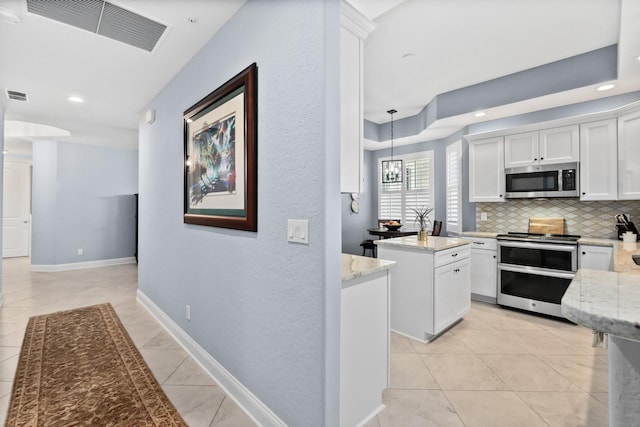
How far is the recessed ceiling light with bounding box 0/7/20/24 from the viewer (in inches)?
79.9

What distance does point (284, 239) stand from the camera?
163cm

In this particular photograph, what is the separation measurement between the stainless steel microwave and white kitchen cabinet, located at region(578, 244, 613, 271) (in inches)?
26.3

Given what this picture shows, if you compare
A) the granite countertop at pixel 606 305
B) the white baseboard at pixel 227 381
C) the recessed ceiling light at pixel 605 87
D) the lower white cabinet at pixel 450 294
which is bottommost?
the white baseboard at pixel 227 381

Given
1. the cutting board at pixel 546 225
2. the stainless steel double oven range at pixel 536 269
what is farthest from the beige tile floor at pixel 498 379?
the cutting board at pixel 546 225

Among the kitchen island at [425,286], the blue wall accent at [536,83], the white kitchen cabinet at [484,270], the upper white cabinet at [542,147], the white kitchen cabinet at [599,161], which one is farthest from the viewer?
the white kitchen cabinet at [484,270]

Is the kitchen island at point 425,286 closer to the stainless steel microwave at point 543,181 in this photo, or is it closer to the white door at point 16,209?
the stainless steel microwave at point 543,181

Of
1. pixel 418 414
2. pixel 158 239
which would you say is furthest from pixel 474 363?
pixel 158 239

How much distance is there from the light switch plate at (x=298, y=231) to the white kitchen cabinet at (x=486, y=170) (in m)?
3.67

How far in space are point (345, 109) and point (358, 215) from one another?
180 inches

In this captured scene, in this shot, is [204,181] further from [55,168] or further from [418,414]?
[55,168]

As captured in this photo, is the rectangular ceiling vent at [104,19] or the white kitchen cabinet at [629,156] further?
the white kitchen cabinet at [629,156]

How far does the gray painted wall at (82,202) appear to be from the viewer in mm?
5836

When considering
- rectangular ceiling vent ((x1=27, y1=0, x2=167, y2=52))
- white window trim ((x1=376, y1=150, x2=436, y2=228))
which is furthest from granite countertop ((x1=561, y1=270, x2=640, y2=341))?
white window trim ((x1=376, y1=150, x2=436, y2=228))

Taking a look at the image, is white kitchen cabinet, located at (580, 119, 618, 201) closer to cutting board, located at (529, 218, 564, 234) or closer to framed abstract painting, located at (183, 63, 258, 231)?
cutting board, located at (529, 218, 564, 234)
